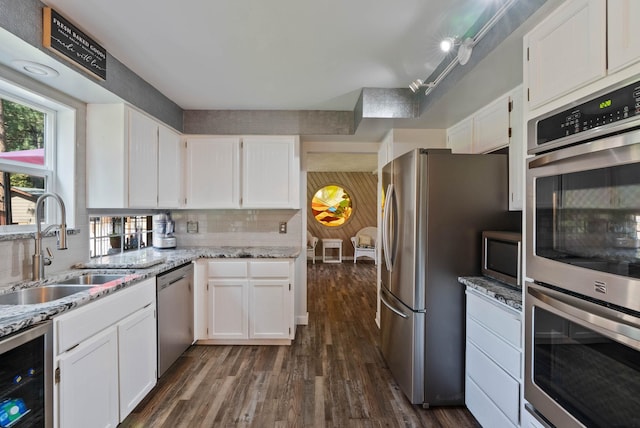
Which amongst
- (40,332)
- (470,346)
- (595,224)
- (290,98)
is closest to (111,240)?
(40,332)

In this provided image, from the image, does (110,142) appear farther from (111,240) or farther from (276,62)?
(276,62)

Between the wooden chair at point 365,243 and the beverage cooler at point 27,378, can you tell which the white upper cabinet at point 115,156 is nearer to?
the beverage cooler at point 27,378

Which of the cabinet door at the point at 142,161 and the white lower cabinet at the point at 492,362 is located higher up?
the cabinet door at the point at 142,161

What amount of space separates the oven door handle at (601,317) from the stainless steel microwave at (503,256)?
50cm

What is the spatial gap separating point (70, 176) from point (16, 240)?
0.60m

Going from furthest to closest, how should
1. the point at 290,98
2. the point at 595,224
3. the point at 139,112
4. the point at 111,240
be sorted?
the point at 290,98 < the point at 111,240 < the point at 139,112 < the point at 595,224

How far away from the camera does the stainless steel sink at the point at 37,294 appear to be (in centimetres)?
159

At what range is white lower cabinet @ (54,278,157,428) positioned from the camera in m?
1.37

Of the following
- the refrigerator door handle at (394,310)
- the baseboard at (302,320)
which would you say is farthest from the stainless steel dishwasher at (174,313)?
the refrigerator door handle at (394,310)

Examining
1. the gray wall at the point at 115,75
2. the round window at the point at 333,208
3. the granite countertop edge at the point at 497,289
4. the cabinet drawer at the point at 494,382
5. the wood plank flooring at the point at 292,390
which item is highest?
the gray wall at the point at 115,75

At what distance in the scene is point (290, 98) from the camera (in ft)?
9.37

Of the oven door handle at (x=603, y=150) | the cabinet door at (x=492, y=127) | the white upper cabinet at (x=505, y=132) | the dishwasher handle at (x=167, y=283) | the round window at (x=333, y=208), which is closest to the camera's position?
the oven door handle at (x=603, y=150)

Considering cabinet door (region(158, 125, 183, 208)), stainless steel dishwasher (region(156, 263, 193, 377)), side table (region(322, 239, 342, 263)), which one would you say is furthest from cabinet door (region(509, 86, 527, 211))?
side table (region(322, 239, 342, 263))

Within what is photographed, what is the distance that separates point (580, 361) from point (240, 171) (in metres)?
2.95
